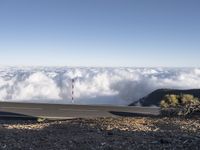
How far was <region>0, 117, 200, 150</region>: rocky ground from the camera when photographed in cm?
955

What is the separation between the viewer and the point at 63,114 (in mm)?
20297

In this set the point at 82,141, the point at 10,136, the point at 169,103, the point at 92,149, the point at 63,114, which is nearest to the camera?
the point at 92,149

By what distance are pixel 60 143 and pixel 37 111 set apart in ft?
38.3

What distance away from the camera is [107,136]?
10633mm

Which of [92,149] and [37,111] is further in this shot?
[37,111]

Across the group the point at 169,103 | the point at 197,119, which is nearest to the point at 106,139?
the point at 197,119

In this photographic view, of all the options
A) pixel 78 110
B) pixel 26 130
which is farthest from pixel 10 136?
pixel 78 110

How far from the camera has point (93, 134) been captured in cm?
1099

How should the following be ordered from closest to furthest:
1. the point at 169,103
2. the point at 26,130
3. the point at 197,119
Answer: the point at 26,130 < the point at 197,119 < the point at 169,103

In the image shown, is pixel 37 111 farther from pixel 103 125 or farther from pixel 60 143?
pixel 60 143

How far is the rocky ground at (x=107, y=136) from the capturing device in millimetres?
9547

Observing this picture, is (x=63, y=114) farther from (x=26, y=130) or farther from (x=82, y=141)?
(x=82, y=141)

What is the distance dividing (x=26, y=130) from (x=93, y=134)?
84.6 inches

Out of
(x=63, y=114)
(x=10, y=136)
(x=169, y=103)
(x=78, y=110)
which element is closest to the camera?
(x=10, y=136)
